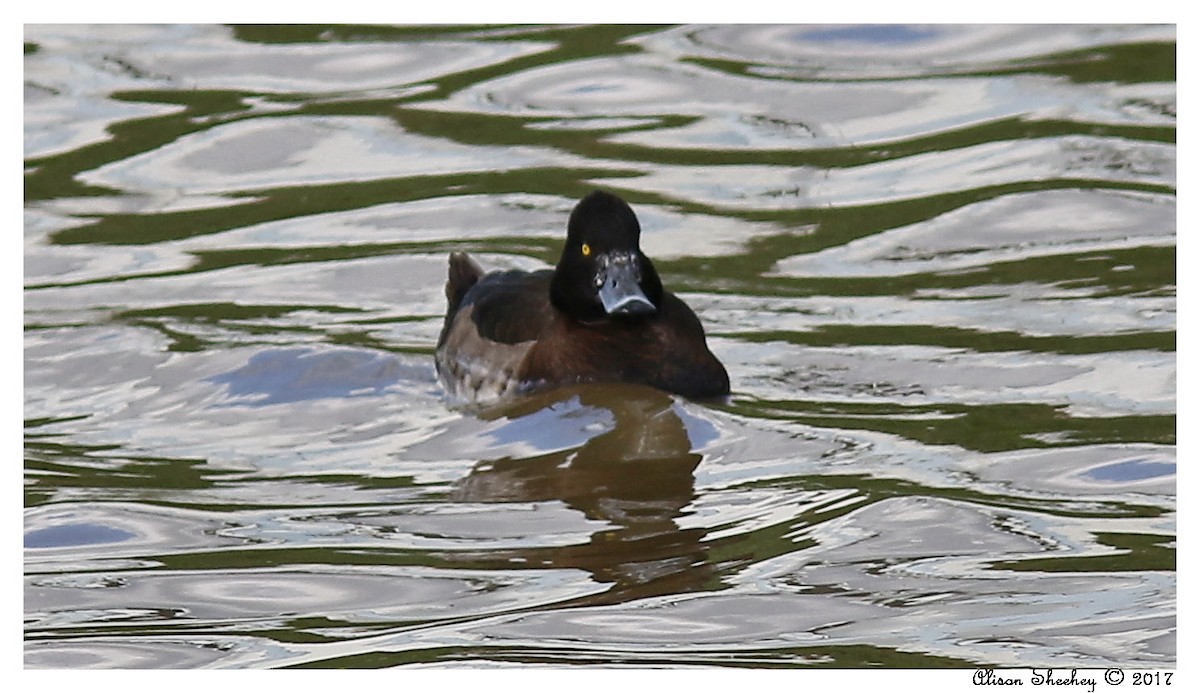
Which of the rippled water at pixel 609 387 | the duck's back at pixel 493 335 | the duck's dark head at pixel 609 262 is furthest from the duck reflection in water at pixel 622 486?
the duck's dark head at pixel 609 262

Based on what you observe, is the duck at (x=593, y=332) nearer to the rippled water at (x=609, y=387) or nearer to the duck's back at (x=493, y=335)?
the duck's back at (x=493, y=335)

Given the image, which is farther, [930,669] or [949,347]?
[949,347]

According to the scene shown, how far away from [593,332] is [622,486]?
5.43 ft

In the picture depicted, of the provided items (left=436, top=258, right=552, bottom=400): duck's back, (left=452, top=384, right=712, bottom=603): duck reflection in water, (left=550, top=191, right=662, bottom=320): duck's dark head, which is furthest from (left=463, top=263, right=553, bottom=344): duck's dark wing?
(left=452, top=384, right=712, bottom=603): duck reflection in water

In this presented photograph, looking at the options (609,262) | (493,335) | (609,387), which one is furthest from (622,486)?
(493,335)

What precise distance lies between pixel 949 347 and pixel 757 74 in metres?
5.64

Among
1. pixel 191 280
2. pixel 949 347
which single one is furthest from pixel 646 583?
pixel 191 280

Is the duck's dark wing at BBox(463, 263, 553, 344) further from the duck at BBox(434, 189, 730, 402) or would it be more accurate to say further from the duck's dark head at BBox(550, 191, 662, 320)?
the duck's dark head at BBox(550, 191, 662, 320)

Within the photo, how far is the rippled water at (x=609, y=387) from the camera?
6.92 m

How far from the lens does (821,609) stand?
268 inches

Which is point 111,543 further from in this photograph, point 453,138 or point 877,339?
point 453,138

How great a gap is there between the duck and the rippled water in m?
0.17

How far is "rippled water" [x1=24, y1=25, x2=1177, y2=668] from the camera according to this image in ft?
22.7

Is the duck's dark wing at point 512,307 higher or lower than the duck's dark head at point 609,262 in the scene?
lower
